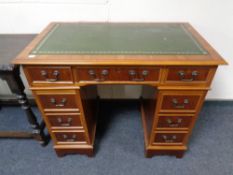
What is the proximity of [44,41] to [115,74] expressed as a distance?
461 mm

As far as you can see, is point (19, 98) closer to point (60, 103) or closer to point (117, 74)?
point (60, 103)

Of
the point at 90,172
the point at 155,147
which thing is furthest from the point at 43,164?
the point at 155,147

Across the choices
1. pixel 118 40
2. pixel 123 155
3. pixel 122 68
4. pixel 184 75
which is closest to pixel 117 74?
pixel 122 68

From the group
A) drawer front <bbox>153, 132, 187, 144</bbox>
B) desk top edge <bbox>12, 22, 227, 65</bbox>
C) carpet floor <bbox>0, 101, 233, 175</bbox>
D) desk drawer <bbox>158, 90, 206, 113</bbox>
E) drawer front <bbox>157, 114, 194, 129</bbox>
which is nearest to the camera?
desk top edge <bbox>12, 22, 227, 65</bbox>

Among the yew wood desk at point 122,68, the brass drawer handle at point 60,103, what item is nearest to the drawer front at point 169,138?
the yew wood desk at point 122,68

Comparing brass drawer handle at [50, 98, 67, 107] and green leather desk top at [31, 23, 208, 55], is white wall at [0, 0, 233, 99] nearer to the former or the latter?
green leather desk top at [31, 23, 208, 55]

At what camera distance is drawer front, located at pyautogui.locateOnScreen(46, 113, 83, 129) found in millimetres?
1076

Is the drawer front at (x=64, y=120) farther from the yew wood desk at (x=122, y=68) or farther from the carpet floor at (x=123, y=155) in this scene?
the carpet floor at (x=123, y=155)

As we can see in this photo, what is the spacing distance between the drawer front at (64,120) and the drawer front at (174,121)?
0.51 meters

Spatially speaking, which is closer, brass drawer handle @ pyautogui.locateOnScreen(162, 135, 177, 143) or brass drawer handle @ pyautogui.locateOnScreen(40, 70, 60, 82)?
brass drawer handle @ pyautogui.locateOnScreen(40, 70, 60, 82)

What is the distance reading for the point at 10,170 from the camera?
4.15ft

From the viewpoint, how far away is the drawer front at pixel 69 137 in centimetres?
118

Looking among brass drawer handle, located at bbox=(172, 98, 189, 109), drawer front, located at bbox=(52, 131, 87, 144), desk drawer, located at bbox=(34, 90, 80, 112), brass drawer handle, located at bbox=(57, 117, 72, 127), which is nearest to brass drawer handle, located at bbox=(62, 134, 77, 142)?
drawer front, located at bbox=(52, 131, 87, 144)

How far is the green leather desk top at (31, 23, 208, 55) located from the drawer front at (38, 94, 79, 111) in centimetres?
24
